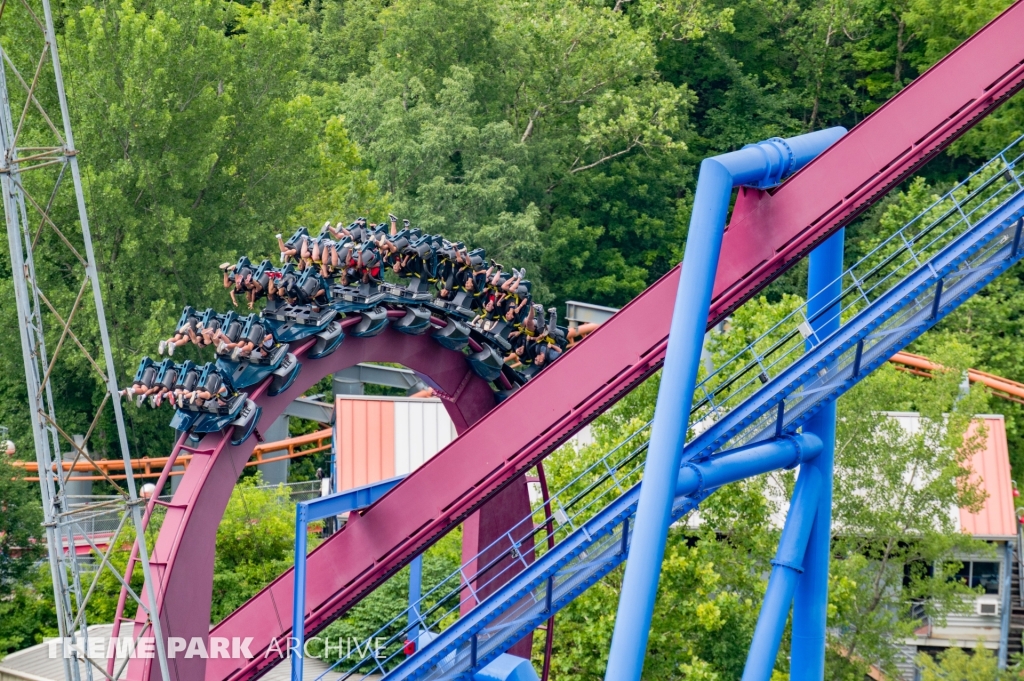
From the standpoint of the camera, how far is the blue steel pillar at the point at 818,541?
13273mm

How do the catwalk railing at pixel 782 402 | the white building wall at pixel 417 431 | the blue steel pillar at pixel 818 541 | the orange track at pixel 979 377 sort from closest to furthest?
1. the catwalk railing at pixel 782 402
2. the blue steel pillar at pixel 818 541
3. the white building wall at pixel 417 431
4. the orange track at pixel 979 377

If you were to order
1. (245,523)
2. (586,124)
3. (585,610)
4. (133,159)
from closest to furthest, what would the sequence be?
(585,610) → (245,523) → (133,159) → (586,124)

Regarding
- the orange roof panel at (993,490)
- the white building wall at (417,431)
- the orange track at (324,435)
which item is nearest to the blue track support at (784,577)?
the orange roof panel at (993,490)

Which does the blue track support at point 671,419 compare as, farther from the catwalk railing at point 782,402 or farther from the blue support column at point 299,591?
the blue support column at point 299,591

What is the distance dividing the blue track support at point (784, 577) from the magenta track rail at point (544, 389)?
229 centimetres

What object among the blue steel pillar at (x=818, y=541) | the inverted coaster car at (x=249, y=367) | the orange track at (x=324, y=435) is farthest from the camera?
the orange track at (x=324, y=435)

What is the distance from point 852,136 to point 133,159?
21.3 meters

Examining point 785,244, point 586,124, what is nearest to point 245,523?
point 785,244

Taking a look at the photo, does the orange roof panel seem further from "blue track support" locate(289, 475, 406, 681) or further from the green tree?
"blue track support" locate(289, 475, 406, 681)

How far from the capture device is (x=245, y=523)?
2439cm

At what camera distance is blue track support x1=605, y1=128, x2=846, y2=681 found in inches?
397

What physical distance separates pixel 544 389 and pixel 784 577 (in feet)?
9.26

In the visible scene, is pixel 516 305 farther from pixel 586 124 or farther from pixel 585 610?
pixel 586 124

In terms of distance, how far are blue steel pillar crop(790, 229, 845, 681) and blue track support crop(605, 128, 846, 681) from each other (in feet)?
9.64
